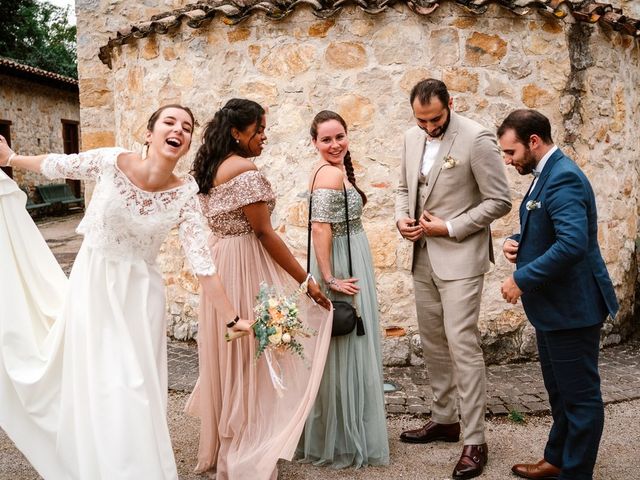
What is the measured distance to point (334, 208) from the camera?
3551 mm

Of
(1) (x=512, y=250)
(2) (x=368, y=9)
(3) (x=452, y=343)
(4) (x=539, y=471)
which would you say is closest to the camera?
(1) (x=512, y=250)

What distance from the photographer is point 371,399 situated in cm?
361

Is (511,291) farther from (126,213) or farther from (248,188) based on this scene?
(126,213)

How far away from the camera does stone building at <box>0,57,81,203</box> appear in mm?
18891

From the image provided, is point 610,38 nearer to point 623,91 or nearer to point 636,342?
point 623,91

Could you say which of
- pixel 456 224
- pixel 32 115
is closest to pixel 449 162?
pixel 456 224

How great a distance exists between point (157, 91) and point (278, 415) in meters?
3.73

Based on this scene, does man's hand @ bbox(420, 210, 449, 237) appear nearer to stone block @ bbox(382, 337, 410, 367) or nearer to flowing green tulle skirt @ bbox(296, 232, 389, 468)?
flowing green tulle skirt @ bbox(296, 232, 389, 468)

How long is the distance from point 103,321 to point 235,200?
89cm

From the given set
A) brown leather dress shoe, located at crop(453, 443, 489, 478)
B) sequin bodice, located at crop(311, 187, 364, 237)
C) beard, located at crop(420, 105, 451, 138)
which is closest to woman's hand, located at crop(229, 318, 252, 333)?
sequin bodice, located at crop(311, 187, 364, 237)

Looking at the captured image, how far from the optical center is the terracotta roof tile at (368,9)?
5.03 metres

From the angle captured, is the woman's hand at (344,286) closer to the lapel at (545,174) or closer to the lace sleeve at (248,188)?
the lace sleeve at (248,188)

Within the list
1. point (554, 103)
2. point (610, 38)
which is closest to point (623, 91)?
point (610, 38)

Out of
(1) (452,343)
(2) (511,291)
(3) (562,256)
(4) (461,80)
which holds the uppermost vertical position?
(4) (461,80)
